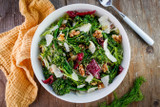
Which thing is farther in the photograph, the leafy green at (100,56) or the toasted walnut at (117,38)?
the toasted walnut at (117,38)

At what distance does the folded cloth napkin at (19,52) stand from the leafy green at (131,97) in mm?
1483

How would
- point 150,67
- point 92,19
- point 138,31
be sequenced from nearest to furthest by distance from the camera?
point 92,19 → point 138,31 → point 150,67

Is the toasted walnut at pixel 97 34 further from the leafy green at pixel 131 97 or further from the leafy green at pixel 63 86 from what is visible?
the leafy green at pixel 131 97

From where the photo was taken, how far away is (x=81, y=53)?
8.64 feet

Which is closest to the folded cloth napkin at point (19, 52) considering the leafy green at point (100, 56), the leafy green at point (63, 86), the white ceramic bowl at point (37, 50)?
the white ceramic bowl at point (37, 50)

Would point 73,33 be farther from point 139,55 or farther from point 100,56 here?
point 139,55

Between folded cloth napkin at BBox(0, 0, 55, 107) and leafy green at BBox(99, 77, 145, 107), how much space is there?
148 centimetres

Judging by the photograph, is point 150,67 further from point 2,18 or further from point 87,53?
point 2,18

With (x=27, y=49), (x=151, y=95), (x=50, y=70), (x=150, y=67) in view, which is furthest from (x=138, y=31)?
(x=27, y=49)

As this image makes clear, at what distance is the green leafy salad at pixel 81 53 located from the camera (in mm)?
2678

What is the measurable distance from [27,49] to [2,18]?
102cm

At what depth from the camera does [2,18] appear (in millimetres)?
3348

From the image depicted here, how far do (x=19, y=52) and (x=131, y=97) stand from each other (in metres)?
2.23

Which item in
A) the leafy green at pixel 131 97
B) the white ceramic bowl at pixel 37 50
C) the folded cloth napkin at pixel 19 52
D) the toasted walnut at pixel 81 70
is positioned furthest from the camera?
the leafy green at pixel 131 97
